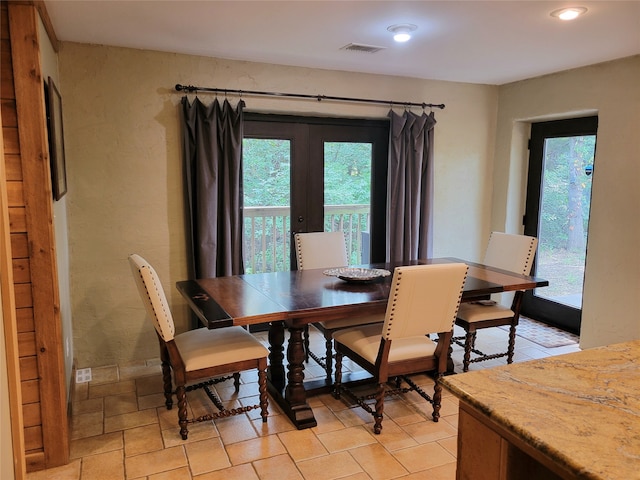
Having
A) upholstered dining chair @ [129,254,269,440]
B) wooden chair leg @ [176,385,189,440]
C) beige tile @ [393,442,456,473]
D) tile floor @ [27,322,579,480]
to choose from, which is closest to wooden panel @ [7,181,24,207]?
upholstered dining chair @ [129,254,269,440]

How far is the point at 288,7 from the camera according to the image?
2.64 metres

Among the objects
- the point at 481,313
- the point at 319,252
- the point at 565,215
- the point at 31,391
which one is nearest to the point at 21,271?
the point at 31,391

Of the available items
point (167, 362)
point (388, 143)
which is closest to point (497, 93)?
point (388, 143)

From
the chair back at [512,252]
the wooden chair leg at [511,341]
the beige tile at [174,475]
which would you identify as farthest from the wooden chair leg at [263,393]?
the chair back at [512,252]

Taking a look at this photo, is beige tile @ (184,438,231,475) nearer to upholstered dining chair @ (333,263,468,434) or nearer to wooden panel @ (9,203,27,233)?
upholstered dining chair @ (333,263,468,434)

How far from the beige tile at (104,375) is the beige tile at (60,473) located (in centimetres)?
103

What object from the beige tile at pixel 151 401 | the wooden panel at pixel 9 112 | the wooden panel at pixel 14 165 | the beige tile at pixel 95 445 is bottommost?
the beige tile at pixel 95 445

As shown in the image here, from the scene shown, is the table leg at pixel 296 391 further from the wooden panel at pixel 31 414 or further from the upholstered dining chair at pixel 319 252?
the wooden panel at pixel 31 414

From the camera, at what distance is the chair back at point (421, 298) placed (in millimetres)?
2492

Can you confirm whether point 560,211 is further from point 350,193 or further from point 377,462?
point 377,462

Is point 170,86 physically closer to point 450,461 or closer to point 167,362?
point 167,362

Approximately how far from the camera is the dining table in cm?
256

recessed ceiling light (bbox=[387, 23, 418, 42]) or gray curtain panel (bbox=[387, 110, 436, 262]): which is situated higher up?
recessed ceiling light (bbox=[387, 23, 418, 42])

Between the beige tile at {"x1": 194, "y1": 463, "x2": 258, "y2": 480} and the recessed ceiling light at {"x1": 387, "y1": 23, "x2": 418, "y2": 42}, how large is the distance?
2.60m
